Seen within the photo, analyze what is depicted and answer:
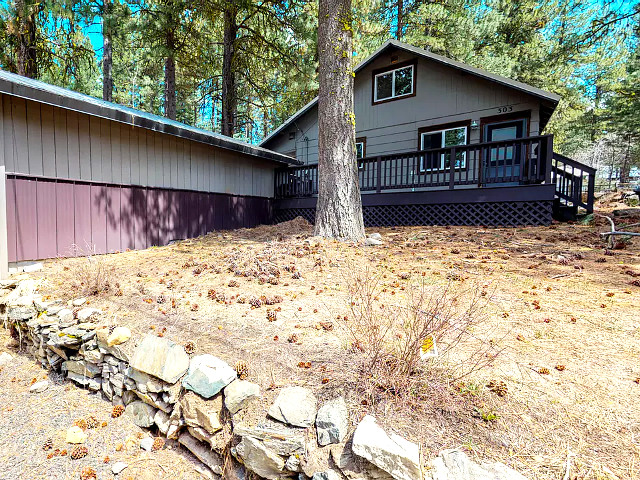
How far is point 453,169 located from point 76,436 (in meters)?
7.96

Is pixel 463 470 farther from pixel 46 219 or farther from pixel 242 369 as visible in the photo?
pixel 46 219

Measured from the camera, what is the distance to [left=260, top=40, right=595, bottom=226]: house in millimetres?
7418

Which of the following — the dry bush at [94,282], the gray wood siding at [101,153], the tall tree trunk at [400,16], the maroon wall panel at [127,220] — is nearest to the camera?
the dry bush at [94,282]

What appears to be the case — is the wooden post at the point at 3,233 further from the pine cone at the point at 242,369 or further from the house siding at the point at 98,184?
the pine cone at the point at 242,369

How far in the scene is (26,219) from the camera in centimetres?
493

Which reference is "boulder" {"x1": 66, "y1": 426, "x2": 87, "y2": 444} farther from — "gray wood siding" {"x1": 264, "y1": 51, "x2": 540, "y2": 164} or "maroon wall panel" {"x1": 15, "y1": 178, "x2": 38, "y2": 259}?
"gray wood siding" {"x1": 264, "y1": 51, "x2": 540, "y2": 164}

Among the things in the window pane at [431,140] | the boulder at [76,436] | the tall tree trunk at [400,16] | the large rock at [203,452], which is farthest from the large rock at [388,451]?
the tall tree trunk at [400,16]

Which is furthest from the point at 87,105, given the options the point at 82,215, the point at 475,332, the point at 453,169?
the point at 453,169

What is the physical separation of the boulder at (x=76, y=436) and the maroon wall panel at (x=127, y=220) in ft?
15.1

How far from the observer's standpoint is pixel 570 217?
8.49 meters

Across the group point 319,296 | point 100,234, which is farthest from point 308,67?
point 319,296

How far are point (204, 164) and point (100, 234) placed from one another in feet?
10.6

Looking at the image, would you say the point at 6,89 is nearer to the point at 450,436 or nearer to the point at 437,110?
the point at 450,436

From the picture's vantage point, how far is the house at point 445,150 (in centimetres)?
742
